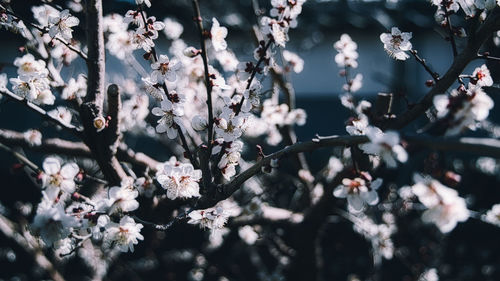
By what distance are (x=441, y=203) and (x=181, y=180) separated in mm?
852

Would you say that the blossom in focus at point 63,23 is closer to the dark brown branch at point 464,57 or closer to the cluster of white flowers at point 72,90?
the cluster of white flowers at point 72,90

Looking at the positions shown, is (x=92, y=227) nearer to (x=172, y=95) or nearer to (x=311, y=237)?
(x=172, y=95)

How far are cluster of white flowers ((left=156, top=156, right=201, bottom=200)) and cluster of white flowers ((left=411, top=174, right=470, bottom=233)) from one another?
725mm

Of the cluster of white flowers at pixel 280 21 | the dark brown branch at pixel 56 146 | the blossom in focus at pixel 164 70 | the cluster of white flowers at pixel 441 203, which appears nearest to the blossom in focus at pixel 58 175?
the blossom in focus at pixel 164 70

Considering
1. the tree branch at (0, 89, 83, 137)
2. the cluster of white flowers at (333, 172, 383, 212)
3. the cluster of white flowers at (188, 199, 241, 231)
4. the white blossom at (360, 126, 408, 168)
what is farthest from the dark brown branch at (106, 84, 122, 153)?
the white blossom at (360, 126, 408, 168)

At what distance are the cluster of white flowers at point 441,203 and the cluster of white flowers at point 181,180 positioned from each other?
2.38 ft

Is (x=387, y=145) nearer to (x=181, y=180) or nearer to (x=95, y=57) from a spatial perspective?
(x=181, y=180)

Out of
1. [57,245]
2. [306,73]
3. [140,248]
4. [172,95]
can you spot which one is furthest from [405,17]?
[57,245]

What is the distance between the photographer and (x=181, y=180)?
1421 mm

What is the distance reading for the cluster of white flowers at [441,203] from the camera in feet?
3.40

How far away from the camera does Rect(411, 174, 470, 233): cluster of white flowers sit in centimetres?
104

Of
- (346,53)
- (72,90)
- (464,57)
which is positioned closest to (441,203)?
(464,57)

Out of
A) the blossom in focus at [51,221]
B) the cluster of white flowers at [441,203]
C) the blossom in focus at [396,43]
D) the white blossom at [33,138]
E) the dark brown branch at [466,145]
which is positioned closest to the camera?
the dark brown branch at [466,145]

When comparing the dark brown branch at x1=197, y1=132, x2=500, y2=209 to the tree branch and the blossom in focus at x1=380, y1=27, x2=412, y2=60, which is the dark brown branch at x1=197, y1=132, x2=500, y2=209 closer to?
the tree branch
